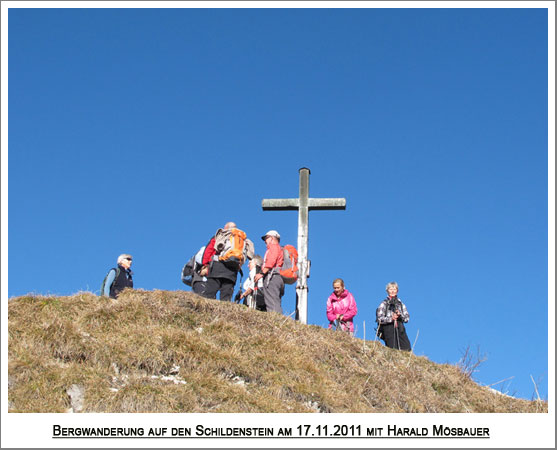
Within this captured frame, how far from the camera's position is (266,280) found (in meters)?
12.5

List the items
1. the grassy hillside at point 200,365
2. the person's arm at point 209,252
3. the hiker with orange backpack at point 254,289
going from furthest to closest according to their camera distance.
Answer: the hiker with orange backpack at point 254,289
the person's arm at point 209,252
the grassy hillside at point 200,365

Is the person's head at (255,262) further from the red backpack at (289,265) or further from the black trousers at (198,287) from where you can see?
the black trousers at (198,287)

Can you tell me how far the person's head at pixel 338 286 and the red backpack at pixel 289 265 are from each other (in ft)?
2.79

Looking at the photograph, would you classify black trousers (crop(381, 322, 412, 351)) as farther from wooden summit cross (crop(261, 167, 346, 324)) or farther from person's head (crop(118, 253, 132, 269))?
person's head (crop(118, 253, 132, 269))

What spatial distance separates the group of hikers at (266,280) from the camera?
1212 centimetres

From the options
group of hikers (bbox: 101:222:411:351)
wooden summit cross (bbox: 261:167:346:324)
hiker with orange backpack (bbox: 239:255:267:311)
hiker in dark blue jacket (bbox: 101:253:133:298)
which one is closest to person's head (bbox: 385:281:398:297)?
group of hikers (bbox: 101:222:411:351)

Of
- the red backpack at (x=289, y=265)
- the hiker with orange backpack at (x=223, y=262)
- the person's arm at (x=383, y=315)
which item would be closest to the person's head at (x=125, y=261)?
the hiker with orange backpack at (x=223, y=262)

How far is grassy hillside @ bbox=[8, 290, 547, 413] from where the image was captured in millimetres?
8484

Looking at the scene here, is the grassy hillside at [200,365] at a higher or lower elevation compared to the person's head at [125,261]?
lower

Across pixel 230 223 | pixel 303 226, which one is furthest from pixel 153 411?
pixel 303 226

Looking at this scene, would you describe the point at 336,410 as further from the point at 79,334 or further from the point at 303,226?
the point at 303,226

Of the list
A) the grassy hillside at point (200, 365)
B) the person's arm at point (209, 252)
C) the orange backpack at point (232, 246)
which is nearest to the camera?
the grassy hillside at point (200, 365)

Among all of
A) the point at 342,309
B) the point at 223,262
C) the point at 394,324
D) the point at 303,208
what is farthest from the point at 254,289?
the point at 394,324

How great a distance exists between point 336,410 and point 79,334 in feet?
12.5
